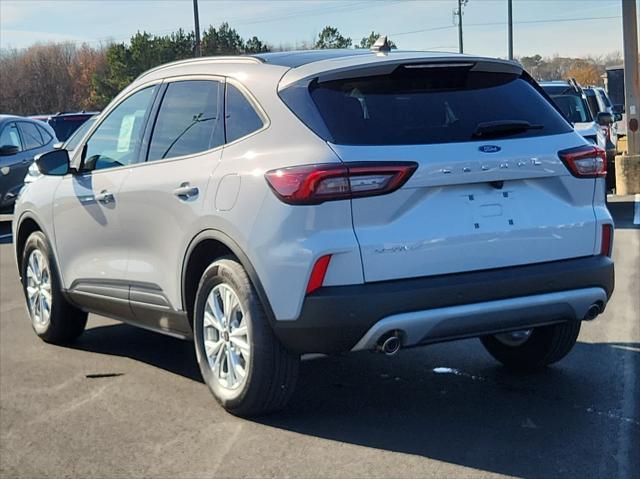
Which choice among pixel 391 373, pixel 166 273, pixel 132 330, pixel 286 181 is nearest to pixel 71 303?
pixel 132 330

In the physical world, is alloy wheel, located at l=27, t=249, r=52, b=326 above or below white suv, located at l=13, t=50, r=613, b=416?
below

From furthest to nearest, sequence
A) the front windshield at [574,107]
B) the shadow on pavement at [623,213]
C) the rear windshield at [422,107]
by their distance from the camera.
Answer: the front windshield at [574,107] < the shadow on pavement at [623,213] < the rear windshield at [422,107]

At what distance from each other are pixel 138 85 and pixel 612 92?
36347mm

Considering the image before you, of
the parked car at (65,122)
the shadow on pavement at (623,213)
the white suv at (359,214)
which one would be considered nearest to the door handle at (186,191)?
the white suv at (359,214)

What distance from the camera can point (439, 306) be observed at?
4.17m

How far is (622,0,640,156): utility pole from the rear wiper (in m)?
13.4

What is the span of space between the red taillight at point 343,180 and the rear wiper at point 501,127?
489 mm

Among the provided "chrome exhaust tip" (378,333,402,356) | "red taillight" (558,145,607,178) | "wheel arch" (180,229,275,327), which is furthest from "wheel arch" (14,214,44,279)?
"red taillight" (558,145,607,178)

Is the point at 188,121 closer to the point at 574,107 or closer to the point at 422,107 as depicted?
the point at 422,107

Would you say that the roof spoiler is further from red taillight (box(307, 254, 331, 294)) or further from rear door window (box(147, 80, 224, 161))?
red taillight (box(307, 254, 331, 294))

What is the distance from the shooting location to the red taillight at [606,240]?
466 cm

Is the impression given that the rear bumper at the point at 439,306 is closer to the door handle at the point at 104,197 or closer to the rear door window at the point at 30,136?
the door handle at the point at 104,197

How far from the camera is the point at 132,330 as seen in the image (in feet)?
23.6

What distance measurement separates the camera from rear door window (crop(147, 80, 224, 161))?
497 cm
